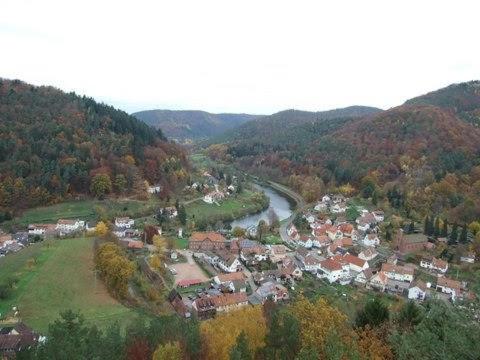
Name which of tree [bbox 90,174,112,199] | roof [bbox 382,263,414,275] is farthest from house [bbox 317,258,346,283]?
tree [bbox 90,174,112,199]

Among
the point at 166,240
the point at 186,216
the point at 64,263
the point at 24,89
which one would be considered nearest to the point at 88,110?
the point at 24,89

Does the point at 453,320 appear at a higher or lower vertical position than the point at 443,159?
higher

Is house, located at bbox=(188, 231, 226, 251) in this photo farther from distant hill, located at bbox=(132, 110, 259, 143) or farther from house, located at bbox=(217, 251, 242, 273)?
distant hill, located at bbox=(132, 110, 259, 143)

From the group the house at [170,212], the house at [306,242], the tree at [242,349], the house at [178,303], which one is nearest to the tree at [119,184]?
the house at [170,212]

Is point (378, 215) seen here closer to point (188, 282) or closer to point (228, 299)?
point (188, 282)

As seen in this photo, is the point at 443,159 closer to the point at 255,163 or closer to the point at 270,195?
the point at 270,195

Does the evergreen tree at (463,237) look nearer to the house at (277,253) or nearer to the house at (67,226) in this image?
the house at (277,253)

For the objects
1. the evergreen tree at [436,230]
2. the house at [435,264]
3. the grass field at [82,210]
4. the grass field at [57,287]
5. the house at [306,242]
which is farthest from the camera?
the grass field at [82,210]
